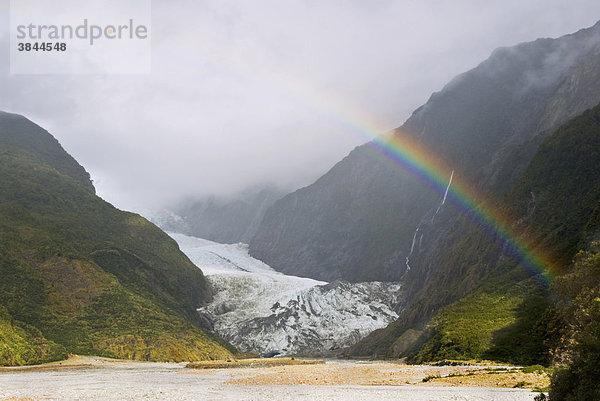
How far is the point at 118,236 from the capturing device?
18262cm

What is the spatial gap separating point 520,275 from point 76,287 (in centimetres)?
10494

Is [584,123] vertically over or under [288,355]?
over

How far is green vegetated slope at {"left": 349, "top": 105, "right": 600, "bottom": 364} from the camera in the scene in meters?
74.1

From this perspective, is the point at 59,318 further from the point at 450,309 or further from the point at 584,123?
the point at 584,123

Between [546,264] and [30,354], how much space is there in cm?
9521

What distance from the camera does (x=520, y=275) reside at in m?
104

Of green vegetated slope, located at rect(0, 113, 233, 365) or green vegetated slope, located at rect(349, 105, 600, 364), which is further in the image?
green vegetated slope, located at rect(0, 113, 233, 365)

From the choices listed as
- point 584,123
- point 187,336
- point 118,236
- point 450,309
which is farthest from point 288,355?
point 584,123

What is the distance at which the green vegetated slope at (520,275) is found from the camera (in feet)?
243

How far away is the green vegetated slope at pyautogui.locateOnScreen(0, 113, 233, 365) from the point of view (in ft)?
341

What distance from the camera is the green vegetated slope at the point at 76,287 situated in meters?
104

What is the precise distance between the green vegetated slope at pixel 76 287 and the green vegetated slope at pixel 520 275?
199 feet

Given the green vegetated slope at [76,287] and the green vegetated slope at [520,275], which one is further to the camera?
the green vegetated slope at [76,287]

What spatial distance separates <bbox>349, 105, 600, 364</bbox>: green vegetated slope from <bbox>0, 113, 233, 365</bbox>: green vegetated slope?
199 feet
